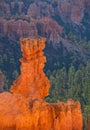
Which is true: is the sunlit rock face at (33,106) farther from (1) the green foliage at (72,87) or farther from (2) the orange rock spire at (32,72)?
(1) the green foliage at (72,87)

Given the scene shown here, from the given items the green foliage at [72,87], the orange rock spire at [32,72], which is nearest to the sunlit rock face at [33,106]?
the orange rock spire at [32,72]

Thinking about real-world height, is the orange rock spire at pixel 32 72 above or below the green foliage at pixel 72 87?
above

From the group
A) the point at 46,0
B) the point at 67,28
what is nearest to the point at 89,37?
the point at 67,28

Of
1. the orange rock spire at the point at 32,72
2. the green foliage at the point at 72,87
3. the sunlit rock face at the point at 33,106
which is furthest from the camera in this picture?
the green foliage at the point at 72,87

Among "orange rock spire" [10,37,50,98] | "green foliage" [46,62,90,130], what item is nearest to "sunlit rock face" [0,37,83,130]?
"orange rock spire" [10,37,50,98]

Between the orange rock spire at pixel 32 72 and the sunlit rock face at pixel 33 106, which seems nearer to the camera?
the sunlit rock face at pixel 33 106

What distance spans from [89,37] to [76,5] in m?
8.41

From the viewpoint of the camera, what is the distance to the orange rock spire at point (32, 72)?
16188 millimetres

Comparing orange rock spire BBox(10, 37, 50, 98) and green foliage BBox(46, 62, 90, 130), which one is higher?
orange rock spire BBox(10, 37, 50, 98)

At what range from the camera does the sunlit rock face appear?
47.4 feet

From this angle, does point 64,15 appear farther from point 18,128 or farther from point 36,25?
point 18,128

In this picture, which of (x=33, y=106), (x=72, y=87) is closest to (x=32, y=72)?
(x=33, y=106)

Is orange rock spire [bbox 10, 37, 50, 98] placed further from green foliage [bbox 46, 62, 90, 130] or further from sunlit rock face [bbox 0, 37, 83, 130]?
green foliage [bbox 46, 62, 90, 130]

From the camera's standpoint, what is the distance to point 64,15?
327 ft
